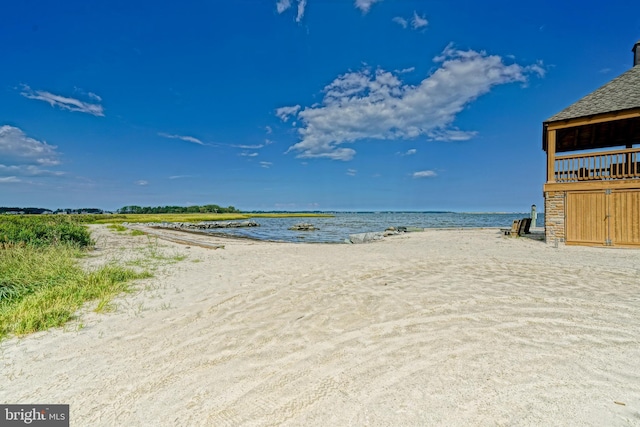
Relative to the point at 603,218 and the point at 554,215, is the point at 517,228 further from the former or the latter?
the point at 603,218

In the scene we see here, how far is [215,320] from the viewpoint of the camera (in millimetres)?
4719

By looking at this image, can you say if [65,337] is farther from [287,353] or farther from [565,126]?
[565,126]

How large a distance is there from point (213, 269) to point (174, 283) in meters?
1.78

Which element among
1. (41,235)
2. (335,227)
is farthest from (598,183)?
(335,227)

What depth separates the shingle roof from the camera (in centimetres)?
1232

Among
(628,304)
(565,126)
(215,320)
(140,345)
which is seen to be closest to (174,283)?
(215,320)

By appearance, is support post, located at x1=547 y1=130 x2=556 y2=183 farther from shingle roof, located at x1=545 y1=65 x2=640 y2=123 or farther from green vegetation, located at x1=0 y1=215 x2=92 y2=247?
green vegetation, located at x1=0 y1=215 x2=92 y2=247

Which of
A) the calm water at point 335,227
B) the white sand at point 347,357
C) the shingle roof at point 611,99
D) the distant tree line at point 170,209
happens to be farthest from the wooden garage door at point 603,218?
the distant tree line at point 170,209

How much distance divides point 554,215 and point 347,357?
1419cm

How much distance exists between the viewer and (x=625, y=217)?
12148 millimetres

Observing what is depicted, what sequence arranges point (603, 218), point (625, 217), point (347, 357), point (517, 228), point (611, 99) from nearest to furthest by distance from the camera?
point (347, 357) → point (625, 217) → point (603, 218) → point (611, 99) → point (517, 228)

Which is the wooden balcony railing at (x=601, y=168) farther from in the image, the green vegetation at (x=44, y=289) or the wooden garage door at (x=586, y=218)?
the green vegetation at (x=44, y=289)

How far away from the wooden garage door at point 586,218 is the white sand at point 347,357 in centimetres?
767

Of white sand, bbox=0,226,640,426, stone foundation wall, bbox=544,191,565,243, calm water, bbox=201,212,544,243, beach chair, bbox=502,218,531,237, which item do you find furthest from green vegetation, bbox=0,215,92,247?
beach chair, bbox=502,218,531,237
